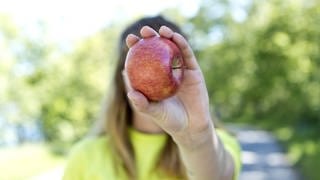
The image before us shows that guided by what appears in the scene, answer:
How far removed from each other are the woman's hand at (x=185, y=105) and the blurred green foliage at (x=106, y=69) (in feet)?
44.7

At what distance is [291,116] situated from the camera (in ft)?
83.2

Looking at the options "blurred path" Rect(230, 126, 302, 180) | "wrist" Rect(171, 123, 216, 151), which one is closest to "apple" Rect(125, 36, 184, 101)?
"wrist" Rect(171, 123, 216, 151)

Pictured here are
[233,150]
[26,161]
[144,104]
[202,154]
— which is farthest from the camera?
[26,161]

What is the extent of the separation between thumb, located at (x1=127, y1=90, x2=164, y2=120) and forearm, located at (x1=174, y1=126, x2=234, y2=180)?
0.65 feet

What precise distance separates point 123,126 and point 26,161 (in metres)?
13.2

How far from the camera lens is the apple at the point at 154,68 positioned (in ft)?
4.98

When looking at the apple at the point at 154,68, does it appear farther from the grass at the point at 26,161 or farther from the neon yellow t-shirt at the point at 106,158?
the grass at the point at 26,161

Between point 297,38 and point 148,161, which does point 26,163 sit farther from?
point 148,161

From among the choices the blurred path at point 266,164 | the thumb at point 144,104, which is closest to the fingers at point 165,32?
the thumb at point 144,104

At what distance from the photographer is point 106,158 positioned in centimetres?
236

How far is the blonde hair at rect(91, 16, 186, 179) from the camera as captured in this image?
232cm

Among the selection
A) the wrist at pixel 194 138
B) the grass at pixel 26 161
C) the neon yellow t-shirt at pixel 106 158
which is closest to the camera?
the wrist at pixel 194 138

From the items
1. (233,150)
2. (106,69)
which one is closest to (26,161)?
(106,69)

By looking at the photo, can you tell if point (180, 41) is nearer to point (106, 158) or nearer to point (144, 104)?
point (144, 104)
